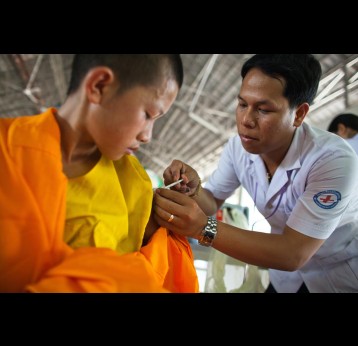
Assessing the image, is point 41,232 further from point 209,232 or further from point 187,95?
point 187,95

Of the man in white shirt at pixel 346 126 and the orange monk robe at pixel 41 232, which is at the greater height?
the man in white shirt at pixel 346 126

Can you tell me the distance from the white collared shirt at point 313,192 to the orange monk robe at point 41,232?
20.2 inches

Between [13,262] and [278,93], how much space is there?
0.62 meters

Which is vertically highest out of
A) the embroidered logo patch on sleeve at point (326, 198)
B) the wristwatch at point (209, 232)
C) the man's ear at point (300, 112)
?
the man's ear at point (300, 112)

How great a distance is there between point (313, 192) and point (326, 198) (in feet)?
0.11

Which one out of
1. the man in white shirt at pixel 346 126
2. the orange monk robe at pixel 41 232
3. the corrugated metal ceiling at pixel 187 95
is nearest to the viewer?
the orange monk robe at pixel 41 232

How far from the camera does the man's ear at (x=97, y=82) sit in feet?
1.72

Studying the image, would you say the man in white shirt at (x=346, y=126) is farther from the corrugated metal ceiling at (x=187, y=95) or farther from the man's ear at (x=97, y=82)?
the man's ear at (x=97, y=82)

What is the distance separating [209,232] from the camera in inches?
30.7

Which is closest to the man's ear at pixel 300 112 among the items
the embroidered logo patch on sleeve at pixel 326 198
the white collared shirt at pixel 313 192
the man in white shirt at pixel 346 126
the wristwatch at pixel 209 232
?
the white collared shirt at pixel 313 192

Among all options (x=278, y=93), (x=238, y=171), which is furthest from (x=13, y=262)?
(x=238, y=171)

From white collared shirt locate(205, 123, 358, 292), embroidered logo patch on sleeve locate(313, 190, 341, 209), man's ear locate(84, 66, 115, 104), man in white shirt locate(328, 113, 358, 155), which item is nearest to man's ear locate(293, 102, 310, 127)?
white collared shirt locate(205, 123, 358, 292)

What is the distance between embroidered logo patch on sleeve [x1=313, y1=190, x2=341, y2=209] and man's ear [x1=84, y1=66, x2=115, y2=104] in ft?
1.92
